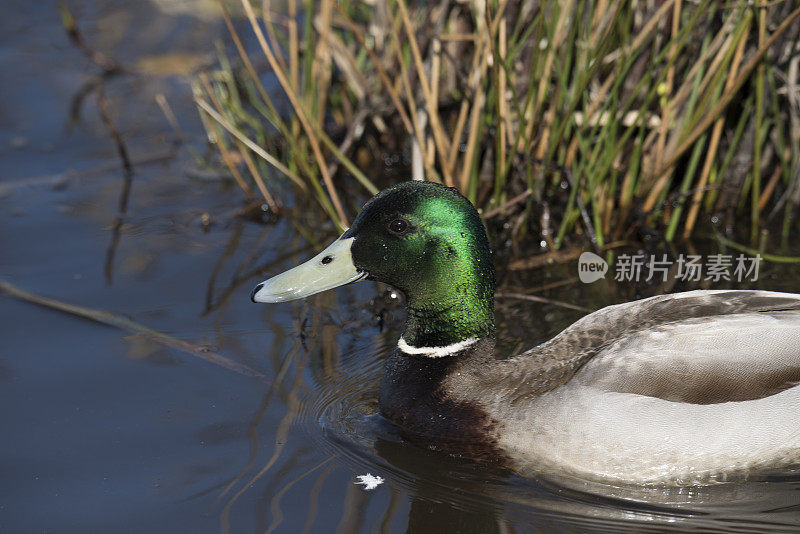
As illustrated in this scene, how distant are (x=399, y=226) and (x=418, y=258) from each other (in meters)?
0.15

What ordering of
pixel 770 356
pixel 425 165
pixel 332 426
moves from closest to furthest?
pixel 770 356 < pixel 332 426 < pixel 425 165

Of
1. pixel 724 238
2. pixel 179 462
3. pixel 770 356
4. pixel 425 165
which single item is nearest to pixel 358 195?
pixel 425 165

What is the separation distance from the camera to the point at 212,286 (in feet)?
18.4

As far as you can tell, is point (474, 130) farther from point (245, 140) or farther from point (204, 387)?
point (204, 387)

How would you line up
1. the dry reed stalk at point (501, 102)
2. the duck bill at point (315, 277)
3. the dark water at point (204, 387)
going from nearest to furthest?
the dark water at point (204, 387)
the duck bill at point (315, 277)
the dry reed stalk at point (501, 102)

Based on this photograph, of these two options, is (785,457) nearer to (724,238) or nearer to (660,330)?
(660,330)

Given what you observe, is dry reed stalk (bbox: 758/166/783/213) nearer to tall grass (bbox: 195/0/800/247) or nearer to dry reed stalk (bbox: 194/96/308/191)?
tall grass (bbox: 195/0/800/247)

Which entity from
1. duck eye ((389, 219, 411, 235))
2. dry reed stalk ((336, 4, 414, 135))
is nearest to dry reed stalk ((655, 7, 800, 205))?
dry reed stalk ((336, 4, 414, 135))

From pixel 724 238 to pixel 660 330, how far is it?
220cm

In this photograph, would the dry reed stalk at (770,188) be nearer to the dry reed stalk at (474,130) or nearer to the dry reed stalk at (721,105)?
the dry reed stalk at (721,105)

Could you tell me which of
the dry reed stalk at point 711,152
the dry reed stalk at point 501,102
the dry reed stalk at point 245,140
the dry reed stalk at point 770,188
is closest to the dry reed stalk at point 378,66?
the dry reed stalk at point 501,102

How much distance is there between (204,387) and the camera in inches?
182

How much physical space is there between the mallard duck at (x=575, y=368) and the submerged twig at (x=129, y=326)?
0.78 m

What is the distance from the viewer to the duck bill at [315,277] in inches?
162
